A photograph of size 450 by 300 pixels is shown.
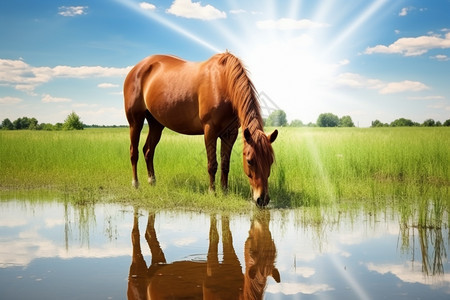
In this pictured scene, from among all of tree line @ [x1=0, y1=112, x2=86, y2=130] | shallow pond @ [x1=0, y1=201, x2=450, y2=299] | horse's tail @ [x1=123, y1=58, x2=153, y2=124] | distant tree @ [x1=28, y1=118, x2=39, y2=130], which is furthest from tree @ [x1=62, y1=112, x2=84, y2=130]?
shallow pond @ [x1=0, y1=201, x2=450, y2=299]

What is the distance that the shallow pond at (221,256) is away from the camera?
316 centimetres

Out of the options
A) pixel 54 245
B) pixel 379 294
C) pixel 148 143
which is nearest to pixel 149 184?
pixel 148 143

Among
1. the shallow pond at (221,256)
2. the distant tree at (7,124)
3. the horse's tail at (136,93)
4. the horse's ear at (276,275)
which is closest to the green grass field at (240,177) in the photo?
the shallow pond at (221,256)

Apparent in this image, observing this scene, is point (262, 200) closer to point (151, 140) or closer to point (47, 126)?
point (151, 140)

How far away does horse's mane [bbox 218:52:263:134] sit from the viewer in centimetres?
619

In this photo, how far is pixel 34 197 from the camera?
7574 millimetres

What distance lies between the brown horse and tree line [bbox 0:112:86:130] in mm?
63340

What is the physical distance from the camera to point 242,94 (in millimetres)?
6438

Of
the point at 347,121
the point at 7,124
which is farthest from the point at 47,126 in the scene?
the point at 347,121

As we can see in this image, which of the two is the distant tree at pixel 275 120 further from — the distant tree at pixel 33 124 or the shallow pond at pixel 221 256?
the distant tree at pixel 33 124

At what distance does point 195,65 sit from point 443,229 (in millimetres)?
4777

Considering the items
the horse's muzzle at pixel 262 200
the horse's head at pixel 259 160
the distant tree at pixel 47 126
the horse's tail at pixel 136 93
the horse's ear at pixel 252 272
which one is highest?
the distant tree at pixel 47 126

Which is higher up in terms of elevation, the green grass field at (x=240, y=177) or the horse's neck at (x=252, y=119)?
the horse's neck at (x=252, y=119)

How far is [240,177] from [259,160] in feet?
8.93
